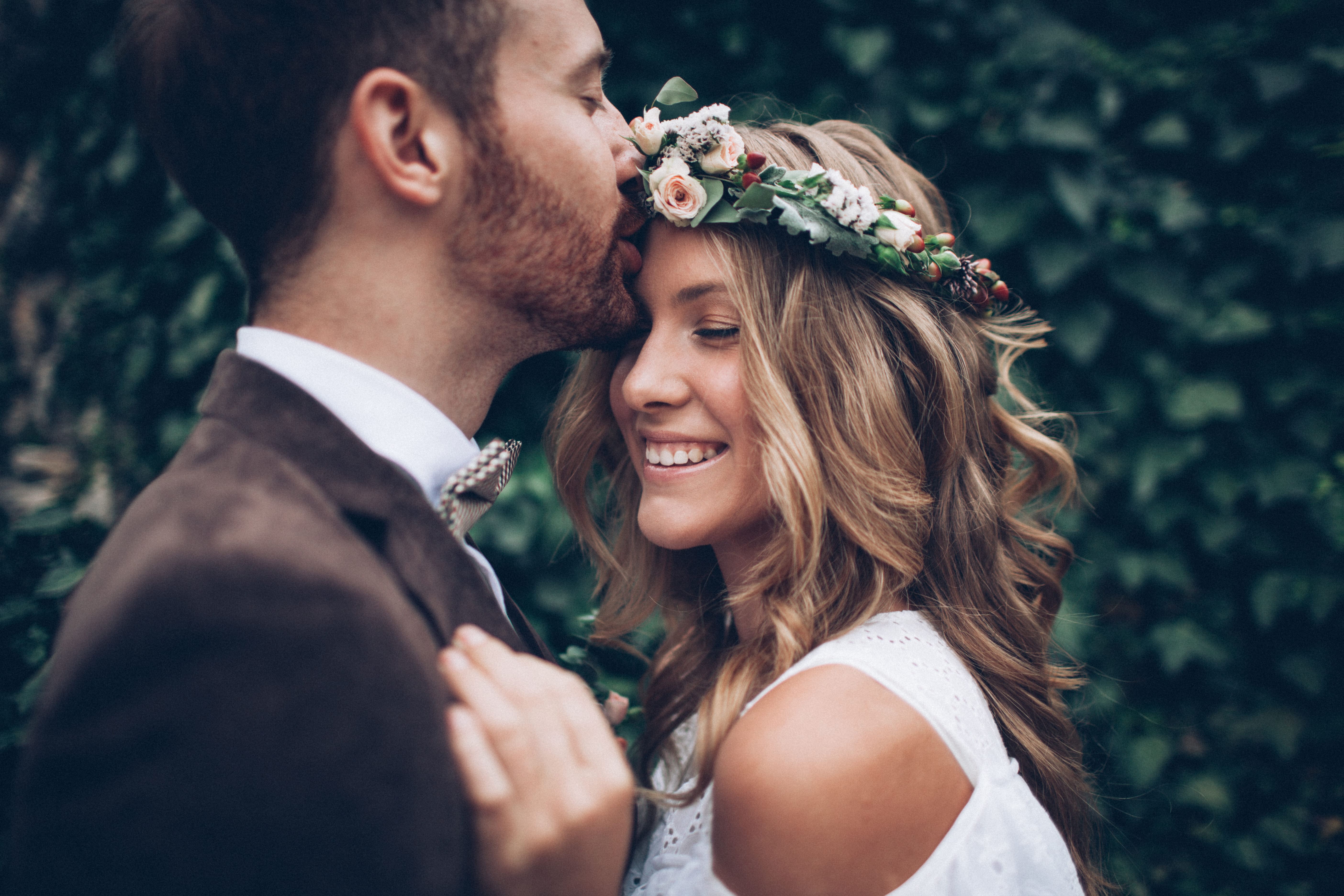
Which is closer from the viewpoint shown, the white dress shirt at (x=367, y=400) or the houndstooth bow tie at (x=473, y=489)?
the white dress shirt at (x=367, y=400)

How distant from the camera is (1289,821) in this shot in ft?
9.76

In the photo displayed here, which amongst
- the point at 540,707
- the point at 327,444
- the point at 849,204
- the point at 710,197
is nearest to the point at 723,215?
the point at 710,197

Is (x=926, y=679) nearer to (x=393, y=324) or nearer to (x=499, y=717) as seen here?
(x=499, y=717)

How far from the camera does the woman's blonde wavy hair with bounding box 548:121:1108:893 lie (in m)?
1.81

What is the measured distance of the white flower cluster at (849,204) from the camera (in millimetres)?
1789

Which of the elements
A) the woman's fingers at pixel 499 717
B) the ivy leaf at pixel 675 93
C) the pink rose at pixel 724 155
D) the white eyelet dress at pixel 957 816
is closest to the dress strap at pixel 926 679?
the white eyelet dress at pixel 957 816

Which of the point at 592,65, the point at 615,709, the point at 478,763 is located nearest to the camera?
the point at 478,763

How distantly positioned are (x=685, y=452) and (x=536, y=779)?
1.07 meters

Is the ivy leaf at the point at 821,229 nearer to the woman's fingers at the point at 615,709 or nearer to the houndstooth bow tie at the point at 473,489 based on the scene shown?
the houndstooth bow tie at the point at 473,489

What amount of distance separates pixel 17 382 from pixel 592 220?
12.2 feet

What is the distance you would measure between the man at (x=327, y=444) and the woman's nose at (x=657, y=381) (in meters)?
0.13

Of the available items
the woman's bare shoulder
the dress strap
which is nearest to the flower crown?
the dress strap

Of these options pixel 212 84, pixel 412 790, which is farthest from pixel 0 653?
pixel 412 790

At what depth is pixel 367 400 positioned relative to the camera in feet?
4.41
